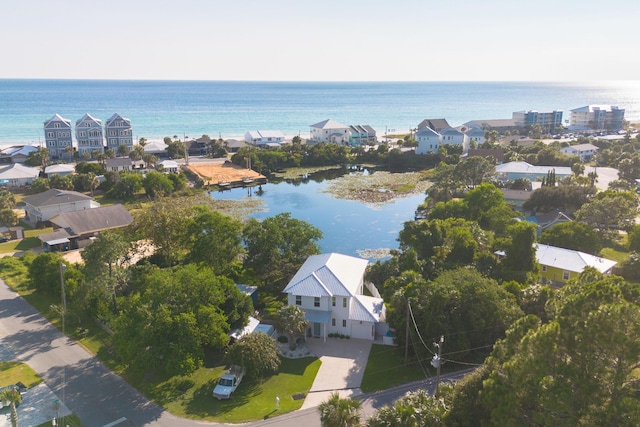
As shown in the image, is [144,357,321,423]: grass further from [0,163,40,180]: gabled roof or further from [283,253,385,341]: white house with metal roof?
[0,163,40,180]: gabled roof

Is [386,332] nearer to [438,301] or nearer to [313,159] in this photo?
[438,301]

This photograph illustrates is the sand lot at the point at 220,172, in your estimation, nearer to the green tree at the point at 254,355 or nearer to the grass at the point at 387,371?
the green tree at the point at 254,355

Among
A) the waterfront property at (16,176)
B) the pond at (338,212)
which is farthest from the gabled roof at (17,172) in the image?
the pond at (338,212)

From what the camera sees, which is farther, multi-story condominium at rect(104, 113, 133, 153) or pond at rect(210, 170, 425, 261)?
multi-story condominium at rect(104, 113, 133, 153)

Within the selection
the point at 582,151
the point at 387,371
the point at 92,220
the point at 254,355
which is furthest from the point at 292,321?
the point at 582,151

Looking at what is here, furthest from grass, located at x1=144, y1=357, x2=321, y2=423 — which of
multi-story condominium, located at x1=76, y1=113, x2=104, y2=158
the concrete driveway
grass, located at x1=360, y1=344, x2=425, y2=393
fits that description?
multi-story condominium, located at x1=76, y1=113, x2=104, y2=158

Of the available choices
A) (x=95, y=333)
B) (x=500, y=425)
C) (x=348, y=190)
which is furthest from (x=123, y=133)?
(x=500, y=425)
